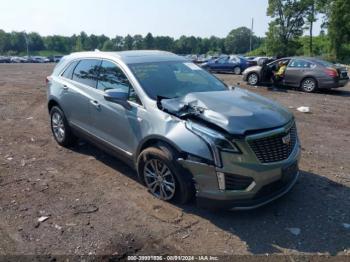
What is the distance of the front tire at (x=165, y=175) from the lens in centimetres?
420

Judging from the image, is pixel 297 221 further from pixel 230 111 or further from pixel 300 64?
pixel 300 64

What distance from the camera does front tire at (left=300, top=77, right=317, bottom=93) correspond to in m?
15.2

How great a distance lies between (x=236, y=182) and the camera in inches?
155

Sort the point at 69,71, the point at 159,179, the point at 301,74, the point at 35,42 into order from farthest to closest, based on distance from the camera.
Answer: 1. the point at 35,42
2. the point at 301,74
3. the point at 69,71
4. the point at 159,179

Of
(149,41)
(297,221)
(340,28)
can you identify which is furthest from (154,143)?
(149,41)

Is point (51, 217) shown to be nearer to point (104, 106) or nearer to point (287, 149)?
point (104, 106)

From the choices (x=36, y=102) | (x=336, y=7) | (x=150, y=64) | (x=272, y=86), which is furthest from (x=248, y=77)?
(x=336, y=7)

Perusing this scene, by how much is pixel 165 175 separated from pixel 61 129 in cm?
311

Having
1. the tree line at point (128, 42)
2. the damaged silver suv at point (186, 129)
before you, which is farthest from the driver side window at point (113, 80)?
the tree line at point (128, 42)

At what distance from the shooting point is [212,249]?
3.70 m

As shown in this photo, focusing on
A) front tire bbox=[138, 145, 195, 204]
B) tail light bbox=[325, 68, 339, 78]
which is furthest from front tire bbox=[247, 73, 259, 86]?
front tire bbox=[138, 145, 195, 204]

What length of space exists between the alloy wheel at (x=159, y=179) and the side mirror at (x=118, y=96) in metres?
0.87

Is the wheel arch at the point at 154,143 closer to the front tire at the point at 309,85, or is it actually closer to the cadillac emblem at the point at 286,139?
the cadillac emblem at the point at 286,139

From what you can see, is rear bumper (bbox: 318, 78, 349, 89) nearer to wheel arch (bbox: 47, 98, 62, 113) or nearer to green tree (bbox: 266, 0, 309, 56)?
wheel arch (bbox: 47, 98, 62, 113)
